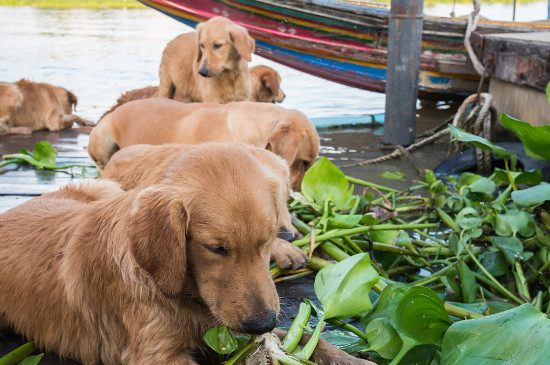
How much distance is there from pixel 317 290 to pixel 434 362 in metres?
0.52

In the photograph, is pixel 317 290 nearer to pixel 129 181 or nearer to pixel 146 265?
pixel 146 265

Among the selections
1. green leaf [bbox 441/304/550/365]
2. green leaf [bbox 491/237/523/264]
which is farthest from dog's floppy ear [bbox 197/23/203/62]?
green leaf [bbox 441/304/550/365]

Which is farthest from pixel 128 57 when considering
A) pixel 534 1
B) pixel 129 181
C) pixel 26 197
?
pixel 534 1

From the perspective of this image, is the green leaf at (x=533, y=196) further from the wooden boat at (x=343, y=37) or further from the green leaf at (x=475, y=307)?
the wooden boat at (x=343, y=37)

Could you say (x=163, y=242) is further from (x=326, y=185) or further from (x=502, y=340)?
(x=326, y=185)

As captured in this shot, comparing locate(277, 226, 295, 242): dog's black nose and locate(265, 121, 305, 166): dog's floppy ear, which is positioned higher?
locate(265, 121, 305, 166): dog's floppy ear

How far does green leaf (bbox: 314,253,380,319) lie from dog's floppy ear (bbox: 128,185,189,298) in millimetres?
631

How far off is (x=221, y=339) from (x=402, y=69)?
17.0 feet

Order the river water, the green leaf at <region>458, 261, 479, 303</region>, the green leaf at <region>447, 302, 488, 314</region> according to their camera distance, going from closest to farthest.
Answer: the green leaf at <region>447, 302, 488, 314</region>, the green leaf at <region>458, 261, 479, 303</region>, the river water

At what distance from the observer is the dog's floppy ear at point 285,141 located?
4.42m

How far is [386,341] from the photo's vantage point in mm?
2346

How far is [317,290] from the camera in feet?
8.30

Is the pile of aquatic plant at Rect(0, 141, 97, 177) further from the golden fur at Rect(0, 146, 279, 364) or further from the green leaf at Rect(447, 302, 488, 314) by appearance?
the green leaf at Rect(447, 302, 488, 314)

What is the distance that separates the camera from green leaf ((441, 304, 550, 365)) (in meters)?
1.83
